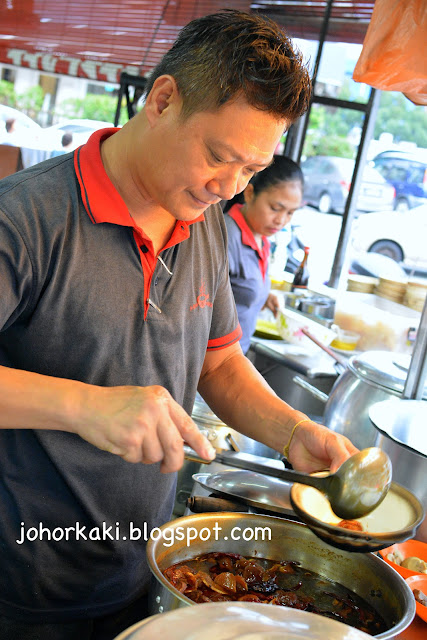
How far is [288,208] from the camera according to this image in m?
3.37

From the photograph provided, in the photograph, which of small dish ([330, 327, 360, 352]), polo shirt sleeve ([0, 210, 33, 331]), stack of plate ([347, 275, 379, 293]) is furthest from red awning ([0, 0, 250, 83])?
polo shirt sleeve ([0, 210, 33, 331])

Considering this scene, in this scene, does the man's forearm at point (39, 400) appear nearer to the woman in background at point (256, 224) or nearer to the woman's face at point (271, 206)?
the woman in background at point (256, 224)

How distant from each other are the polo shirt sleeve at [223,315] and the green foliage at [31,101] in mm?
4976

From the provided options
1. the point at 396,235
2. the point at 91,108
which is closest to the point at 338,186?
the point at 396,235

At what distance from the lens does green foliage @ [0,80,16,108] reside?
5902 millimetres

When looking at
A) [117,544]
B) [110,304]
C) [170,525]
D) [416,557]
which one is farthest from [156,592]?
[416,557]

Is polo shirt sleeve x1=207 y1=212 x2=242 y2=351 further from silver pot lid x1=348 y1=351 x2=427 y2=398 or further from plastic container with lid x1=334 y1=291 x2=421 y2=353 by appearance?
plastic container with lid x1=334 y1=291 x2=421 y2=353

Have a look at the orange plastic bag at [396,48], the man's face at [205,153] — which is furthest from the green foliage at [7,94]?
the man's face at [205,153]

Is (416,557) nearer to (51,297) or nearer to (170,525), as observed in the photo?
(170,525)

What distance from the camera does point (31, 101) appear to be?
5.95 m

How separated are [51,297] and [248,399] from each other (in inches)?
22.8

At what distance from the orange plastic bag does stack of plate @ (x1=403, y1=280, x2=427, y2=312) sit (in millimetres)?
2205

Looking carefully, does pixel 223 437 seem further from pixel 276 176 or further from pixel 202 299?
pixel 276 176

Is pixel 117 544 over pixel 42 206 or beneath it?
beneath
